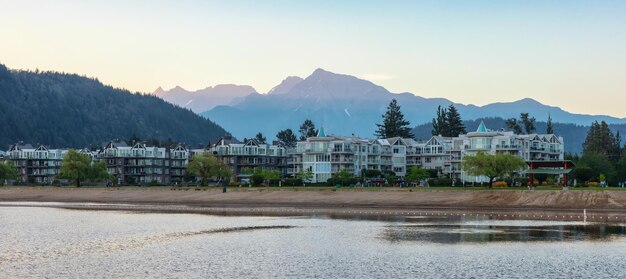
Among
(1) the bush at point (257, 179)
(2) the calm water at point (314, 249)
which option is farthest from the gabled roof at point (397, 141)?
(2) the calm water at point (314, 249)

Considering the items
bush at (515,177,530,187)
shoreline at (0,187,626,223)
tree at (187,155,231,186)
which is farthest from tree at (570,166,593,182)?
tree at (187,155,231,186)

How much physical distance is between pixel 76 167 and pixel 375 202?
8380 cm

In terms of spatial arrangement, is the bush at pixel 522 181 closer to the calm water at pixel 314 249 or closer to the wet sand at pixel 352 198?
the wet sand at pixel 352 198

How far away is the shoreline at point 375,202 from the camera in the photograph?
289ft

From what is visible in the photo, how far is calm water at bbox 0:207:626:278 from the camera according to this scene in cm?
4212

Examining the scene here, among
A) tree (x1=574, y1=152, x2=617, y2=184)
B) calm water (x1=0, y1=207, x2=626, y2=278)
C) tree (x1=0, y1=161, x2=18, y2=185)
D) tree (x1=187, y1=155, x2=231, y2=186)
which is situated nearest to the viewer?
calm water (x1=0, y1=207, x2=626, y2=278)

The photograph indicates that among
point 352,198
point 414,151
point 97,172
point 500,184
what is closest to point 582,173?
point 500,184

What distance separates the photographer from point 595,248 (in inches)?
2042

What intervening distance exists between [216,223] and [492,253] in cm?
3431

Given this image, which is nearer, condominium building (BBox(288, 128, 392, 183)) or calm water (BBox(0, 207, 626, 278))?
calm water (BBox(0, 207, 626, 278))

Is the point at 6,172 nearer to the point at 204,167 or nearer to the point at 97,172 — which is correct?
the point at 97,172

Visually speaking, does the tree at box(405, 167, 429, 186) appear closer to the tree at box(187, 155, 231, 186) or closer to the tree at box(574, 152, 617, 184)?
the tree at box(574, 152, 617, 184)

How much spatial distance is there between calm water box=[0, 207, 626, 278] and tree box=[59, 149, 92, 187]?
89.8 m

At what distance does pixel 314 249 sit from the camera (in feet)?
173
